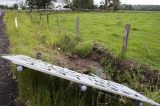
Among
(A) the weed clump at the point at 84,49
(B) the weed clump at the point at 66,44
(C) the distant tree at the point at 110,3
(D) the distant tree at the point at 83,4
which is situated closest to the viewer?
(A) the weed clump at the point at 84,49

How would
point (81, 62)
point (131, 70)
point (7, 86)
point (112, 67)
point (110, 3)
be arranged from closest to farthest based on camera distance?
point (7, 86)
point (131, 70)
point (112, 67)
point (81, 62)
point (110, 3)

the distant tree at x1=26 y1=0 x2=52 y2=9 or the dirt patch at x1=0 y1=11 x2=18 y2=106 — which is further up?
the distant tree at x1=26 y1=0 x2=52 y2=9

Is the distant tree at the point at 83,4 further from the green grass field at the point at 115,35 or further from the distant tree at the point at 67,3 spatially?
the green grass field at the point at 115,35

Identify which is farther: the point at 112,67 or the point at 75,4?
the point at 75,4

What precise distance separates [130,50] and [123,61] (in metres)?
3.94

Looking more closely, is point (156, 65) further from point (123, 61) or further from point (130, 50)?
point (130, 50)

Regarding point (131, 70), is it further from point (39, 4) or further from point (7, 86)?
point (39, 4)

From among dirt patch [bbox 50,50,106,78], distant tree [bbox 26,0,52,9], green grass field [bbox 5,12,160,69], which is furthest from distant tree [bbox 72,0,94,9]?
dirt patch [bbox 50,50,106,78]

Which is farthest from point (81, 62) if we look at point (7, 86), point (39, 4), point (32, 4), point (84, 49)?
point (32, 4)

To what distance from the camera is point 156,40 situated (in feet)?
59.3

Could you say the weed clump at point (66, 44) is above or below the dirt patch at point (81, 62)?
above

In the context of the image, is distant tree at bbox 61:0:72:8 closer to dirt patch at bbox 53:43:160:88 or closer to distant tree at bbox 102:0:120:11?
distant tree at bbox 102:0:120:11

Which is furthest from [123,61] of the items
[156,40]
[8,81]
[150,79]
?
[156,40]

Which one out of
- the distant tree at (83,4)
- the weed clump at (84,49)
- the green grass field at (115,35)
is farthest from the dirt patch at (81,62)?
the distant tree at (83,4)
